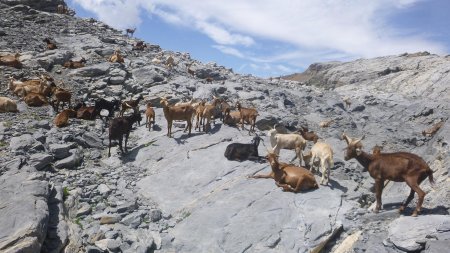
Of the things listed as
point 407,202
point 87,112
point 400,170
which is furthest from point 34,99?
point 407,202

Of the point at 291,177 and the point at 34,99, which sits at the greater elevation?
the point at 34,99

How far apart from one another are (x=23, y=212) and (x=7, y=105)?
11305 millimetres

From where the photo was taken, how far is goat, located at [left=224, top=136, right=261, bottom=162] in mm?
14906

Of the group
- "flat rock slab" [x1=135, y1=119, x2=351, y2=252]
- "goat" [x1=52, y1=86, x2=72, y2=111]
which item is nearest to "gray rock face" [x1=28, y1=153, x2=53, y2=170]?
"flat rock slab" [x1=135, y1=119, x2=351, y2=252]

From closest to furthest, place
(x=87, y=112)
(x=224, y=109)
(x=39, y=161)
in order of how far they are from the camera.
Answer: (x=39, y=161)
(x=224, y=109)
(x=87, y=112)

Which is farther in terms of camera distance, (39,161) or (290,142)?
(290,142)

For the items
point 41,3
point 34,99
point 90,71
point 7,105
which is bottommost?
point 7,105

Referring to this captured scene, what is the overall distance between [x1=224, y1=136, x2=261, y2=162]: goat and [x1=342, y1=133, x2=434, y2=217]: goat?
458 centimetres

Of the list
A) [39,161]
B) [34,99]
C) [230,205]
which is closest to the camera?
[230,205]

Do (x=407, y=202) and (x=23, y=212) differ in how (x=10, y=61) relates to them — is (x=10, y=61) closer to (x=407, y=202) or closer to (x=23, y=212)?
(x=23, y=212)

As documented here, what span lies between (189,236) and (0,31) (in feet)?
103

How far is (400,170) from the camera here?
33.4 ft

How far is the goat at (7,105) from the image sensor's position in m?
19.3

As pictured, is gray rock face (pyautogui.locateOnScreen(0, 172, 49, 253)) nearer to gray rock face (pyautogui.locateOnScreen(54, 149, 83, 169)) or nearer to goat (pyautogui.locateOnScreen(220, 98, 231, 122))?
gray rock face (pyautogui.locateOnScreen(54, 149, 83, 169))
